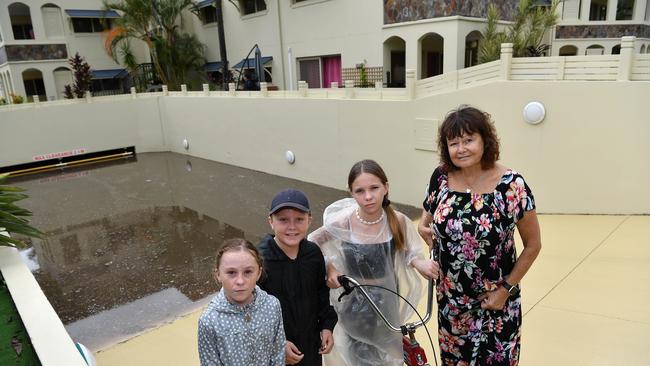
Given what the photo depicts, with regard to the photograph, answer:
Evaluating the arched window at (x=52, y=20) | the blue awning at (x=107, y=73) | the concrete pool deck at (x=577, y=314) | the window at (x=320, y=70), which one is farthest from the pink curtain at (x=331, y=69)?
the arched window at (x=52, y=20)

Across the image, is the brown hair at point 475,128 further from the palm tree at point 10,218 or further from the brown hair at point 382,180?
the palm tree at point 10,218

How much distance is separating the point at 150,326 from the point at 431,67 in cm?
1086

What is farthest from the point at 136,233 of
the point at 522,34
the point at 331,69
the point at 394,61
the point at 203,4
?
the point at 203,4

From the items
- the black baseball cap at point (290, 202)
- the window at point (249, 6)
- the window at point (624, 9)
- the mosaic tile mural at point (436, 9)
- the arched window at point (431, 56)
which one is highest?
the window at point (249, 6)

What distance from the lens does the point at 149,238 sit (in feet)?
20.2

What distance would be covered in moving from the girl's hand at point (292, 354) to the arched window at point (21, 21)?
20.1m

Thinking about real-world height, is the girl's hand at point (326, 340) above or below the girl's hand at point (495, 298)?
below

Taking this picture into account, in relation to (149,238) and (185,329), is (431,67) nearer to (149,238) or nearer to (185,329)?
(149,238)

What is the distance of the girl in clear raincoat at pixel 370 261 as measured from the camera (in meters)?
1.88

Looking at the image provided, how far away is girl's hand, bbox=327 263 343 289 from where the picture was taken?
5.90 ft

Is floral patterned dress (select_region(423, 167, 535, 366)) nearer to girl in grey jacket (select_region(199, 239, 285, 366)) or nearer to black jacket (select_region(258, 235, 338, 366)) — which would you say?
black jacket (select_region(258, 235, 338, 366))

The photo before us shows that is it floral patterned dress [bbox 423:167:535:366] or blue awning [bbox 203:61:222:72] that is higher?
blue awning [bbox 203:61:222:72]

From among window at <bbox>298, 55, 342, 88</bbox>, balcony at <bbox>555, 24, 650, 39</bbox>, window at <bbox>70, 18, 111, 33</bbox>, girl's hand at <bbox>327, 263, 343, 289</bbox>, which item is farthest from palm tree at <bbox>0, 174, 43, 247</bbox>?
window at <bbox>70, 18, 111, 33</bbox>

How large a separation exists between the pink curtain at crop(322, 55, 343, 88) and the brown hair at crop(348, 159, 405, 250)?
1081 centimetres
